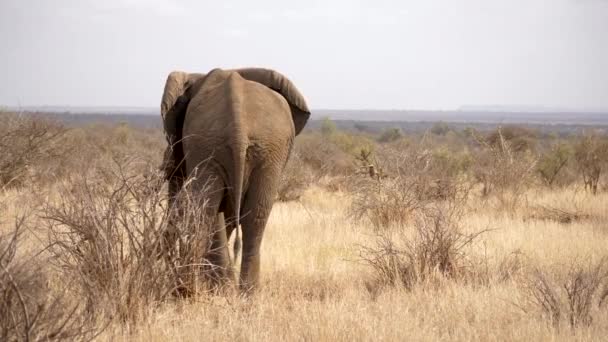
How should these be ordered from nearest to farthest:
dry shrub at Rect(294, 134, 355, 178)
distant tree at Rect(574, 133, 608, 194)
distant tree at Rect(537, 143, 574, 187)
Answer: distant tree at Rect(574, 133, 608, 194), distant tree at Rect(537, 143, 574, 187), dry shrub at Rect(294, 134, 355, 178)

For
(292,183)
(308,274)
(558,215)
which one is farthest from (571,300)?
(292,183)

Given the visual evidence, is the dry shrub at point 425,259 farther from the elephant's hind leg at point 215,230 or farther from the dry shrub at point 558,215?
the dry shrub at point 558,215

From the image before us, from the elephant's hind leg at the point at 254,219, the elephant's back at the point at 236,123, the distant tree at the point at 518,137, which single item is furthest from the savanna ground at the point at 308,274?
the distant tree at the point at 518,137

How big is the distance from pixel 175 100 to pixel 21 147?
7.45m

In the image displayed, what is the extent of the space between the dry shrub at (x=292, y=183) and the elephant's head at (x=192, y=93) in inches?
284

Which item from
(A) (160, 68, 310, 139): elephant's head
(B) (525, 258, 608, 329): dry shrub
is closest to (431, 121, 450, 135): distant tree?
(A) (160, 68, 310, 139): elephant's head

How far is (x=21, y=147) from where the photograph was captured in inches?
456

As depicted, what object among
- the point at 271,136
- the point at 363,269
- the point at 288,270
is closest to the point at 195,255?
the point at 271,136

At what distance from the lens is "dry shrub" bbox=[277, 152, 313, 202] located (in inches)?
535

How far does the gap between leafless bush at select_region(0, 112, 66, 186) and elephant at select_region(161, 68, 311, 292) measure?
19.3 feet

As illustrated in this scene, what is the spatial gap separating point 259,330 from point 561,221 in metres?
7.97

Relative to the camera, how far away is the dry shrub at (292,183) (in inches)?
535

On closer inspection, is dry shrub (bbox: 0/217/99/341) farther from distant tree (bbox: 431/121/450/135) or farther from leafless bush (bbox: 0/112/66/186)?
distant tree (bbox: 431/121/450/135)

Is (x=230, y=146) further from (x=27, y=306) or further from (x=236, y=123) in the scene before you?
(x=27, y=306)
